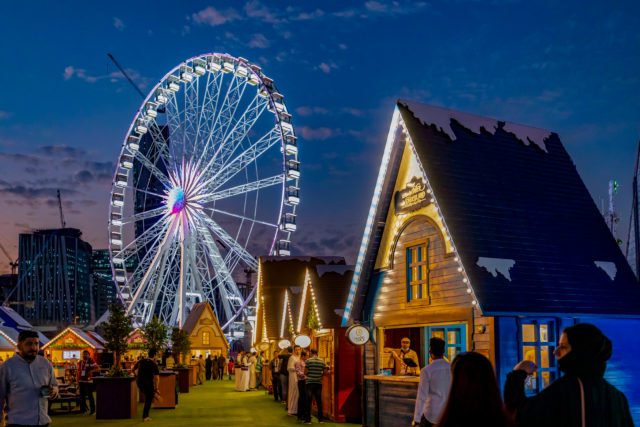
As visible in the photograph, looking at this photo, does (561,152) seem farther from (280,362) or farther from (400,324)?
(280,362)

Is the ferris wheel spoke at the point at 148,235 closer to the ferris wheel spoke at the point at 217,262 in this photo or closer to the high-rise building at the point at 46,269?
the ferris wheel spoke at the point at 217,262

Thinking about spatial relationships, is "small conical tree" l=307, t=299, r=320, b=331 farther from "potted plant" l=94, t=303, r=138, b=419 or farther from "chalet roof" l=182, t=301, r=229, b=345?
"chalet roof" l=182, t=301, r=229, b=345

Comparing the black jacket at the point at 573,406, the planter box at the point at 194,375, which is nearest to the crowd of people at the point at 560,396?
the black jacket at the point at 573,406

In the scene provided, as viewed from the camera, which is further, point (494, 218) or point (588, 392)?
point (494, 218)

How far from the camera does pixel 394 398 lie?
1448cm

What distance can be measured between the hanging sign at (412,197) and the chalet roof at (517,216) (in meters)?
0.54

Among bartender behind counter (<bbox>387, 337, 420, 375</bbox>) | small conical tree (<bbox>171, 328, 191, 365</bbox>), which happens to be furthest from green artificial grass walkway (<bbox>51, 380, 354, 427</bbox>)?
small conical tree (<bbox>171, 328, 191, 365</bbox>)

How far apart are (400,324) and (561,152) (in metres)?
4.76

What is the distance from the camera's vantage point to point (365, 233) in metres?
16.1

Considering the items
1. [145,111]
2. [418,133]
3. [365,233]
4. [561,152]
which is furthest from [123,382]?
[145,111]

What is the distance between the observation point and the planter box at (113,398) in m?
19.7

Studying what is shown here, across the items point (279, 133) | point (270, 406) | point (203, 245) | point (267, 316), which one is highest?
point (279, 133)

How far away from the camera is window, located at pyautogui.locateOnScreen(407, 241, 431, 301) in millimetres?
13948

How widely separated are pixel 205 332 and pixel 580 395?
58.8 metres
